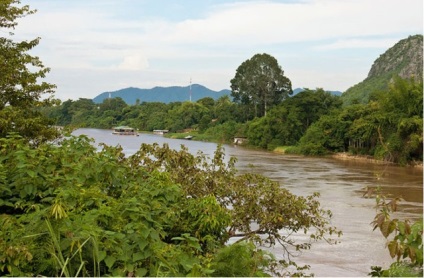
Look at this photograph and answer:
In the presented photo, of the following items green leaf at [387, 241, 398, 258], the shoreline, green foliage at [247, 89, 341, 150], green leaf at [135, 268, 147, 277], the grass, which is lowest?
the shoreline

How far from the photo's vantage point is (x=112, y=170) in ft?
15.3

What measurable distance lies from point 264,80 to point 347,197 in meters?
30.0

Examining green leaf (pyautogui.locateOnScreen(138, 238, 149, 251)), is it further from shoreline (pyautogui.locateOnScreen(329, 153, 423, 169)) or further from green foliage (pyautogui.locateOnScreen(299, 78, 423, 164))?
shoreline (pyautogui.locateOnScreen(329, 153, 423, 169))

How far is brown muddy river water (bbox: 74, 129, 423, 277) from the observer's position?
995cm

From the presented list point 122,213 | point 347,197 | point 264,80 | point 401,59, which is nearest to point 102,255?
point 122,213

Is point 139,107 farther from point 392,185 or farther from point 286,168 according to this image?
point 392,185

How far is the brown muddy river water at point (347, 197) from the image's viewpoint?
9.95m

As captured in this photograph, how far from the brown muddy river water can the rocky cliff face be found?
35832 mm

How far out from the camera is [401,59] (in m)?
69.6

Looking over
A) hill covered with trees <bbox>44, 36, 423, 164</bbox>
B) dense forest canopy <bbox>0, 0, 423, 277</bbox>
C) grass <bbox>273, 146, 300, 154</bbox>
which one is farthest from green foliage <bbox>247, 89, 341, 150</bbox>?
dense forest canopy <bbox>0, 0, 423, 277</bbox>

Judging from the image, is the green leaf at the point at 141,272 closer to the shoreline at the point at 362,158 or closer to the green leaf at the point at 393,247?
the green leaf at the point at 393,247

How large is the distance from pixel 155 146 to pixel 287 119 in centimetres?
3290

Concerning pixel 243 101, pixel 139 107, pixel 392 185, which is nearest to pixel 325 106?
pixel 243 101

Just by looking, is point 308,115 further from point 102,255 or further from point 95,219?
point 102,255
